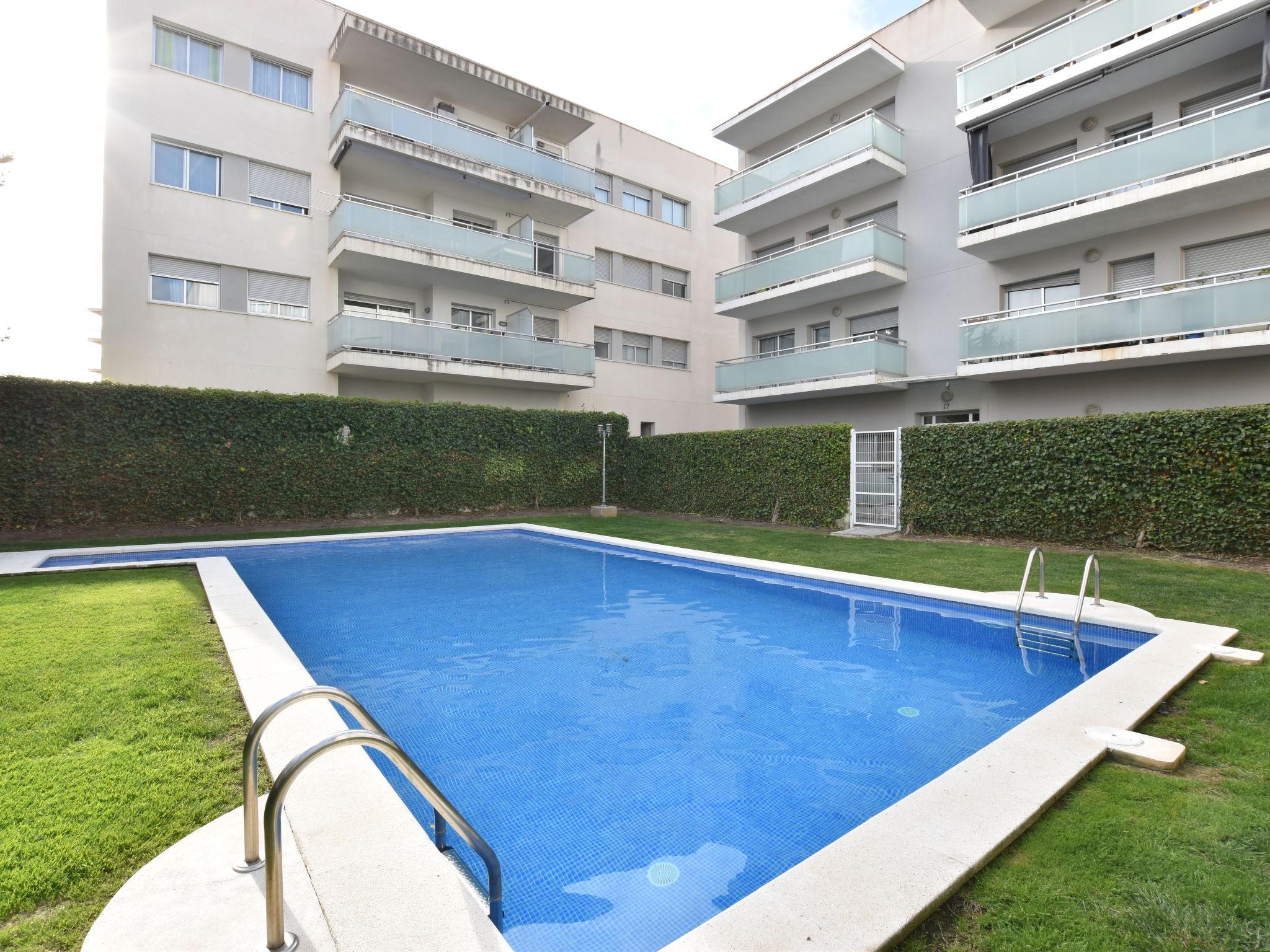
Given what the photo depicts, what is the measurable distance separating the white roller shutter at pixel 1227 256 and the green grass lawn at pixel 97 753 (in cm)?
1659

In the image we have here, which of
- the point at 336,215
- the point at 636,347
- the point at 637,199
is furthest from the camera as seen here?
the point at 637,199

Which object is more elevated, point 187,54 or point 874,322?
point 187,54

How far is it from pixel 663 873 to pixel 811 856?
24.7 inches

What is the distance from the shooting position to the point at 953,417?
54.9 ft

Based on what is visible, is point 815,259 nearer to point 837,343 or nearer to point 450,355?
point 837,343

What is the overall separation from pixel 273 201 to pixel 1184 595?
20462 millimetres

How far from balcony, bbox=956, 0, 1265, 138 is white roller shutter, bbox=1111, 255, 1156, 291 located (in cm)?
359

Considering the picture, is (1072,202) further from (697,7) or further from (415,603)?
(415,603)

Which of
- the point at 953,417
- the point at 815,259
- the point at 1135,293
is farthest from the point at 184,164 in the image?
the point at 1135,293

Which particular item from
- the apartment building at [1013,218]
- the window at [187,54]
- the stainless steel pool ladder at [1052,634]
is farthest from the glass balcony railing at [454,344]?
the stainless steel pool ladder at [1052,634]

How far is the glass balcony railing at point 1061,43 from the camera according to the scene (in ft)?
40.3

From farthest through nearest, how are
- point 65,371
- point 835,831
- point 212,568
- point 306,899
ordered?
point 65,371 → point 212,568 → point 835,831 → point 306,899

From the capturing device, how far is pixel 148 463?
1316cm

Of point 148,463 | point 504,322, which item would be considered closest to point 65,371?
point 148,463
